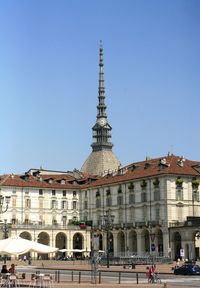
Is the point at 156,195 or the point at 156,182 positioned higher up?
the point at 156,182

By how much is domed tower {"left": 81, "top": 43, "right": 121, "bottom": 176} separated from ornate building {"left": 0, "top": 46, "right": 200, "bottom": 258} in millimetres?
21295

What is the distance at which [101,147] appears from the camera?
15262 centimetres

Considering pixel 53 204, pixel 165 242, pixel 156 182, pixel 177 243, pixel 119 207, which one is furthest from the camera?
pixel 53 204

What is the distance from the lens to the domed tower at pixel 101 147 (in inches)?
5763

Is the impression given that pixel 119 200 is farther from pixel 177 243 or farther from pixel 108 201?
pixel 177 243

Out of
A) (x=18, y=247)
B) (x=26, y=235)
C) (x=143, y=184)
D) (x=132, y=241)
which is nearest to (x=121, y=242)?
(x=132, y=241)

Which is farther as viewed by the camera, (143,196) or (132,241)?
(132,241)

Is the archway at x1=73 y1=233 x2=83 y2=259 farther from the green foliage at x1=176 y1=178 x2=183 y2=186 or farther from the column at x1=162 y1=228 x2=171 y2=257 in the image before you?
the green foliage at x1=176 y1=178 x2=183 y2=186

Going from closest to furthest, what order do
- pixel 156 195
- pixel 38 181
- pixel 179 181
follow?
pixel 179 181, pixel 156 195, pixel 38 181

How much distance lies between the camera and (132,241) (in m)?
100

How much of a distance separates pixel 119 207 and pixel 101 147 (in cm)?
5136

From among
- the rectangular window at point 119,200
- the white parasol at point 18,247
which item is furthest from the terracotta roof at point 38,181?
the white parasol at point 18,247

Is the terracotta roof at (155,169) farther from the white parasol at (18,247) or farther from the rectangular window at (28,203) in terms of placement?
the white parasol at (18,247)

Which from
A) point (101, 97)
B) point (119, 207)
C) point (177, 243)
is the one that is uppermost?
point (101, 97)
